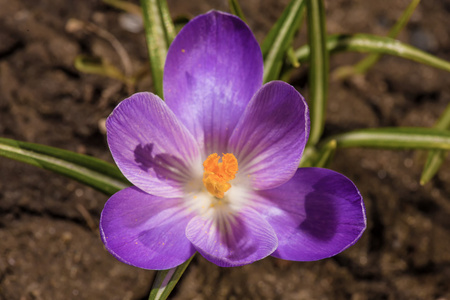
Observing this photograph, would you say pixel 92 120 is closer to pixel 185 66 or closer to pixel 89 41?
pixel 89 41

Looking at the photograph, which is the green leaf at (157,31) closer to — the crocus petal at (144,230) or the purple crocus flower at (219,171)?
the purple crocus flower at (219,171)

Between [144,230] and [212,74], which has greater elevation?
[212,74]

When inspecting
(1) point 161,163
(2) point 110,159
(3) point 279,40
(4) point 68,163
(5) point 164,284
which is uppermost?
(3) point 279,40

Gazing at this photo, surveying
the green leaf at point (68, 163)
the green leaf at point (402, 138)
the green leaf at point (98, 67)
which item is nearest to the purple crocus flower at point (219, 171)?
the green leaf at point (68, 163)

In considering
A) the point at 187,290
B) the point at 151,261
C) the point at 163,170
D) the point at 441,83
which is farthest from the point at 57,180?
the point at 441,83

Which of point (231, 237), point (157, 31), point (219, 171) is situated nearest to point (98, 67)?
point (157, 31)

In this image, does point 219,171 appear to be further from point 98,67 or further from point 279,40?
point 98,67

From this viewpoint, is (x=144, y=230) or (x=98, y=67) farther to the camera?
(x=98, y=67)
